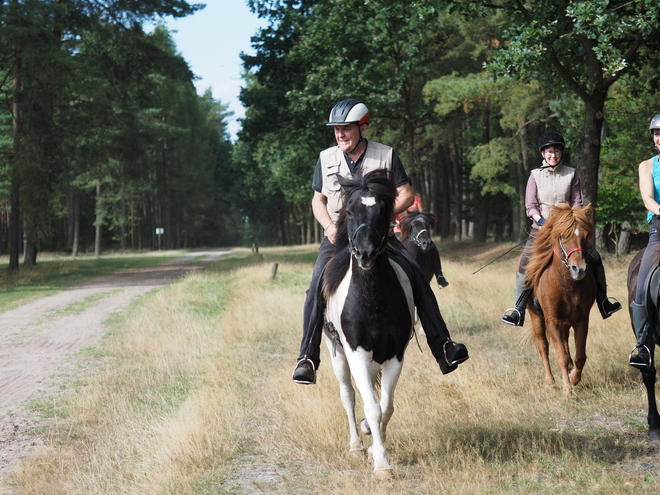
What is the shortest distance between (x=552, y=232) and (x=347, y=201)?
3.53 metres

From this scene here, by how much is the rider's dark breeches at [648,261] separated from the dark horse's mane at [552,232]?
3.66 feet

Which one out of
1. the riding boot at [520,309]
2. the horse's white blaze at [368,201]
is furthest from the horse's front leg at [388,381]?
the riding boot at [520,309]

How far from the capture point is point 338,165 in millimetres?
6516

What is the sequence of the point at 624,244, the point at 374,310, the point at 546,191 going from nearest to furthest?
the point at 374,310
the point at 546,191
the point at 624,244

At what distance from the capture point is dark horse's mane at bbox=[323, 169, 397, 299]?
562 centimetres

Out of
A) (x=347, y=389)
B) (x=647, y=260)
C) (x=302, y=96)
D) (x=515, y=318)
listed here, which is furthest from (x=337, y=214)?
(x=302, y=96)

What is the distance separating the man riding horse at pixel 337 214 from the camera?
20.5ft

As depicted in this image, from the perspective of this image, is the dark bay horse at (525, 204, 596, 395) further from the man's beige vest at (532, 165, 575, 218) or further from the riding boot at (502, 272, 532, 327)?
the man's beige vest at (532, 165, 575, 218)

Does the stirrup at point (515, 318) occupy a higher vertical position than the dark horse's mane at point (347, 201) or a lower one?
lower

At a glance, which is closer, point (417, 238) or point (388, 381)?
point (388, 381)

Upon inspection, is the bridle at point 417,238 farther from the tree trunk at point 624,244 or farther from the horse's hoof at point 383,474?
the tree trunk at point 624,244

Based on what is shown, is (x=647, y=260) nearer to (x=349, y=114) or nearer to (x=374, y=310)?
(x=374, y=310)

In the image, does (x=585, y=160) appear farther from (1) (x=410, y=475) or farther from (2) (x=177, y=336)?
(1) (x=410, y=475)

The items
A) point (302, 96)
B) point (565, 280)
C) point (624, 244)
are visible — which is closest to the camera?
point (565, 280)
